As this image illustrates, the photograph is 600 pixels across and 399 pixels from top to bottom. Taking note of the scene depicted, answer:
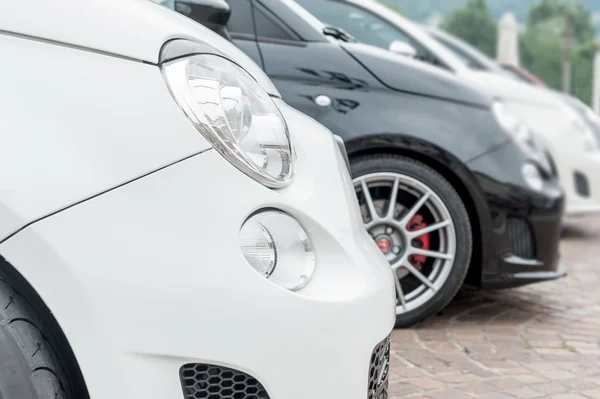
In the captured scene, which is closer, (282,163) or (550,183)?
(282,163)

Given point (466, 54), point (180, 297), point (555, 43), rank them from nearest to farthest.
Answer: point (180, 297) < point (466, 54) < point (555, 43)

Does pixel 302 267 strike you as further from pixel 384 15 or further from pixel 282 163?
pixel 384 15

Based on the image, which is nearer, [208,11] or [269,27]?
A: [208,11]

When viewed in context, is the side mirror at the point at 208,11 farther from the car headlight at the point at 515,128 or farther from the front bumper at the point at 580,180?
the front bumper at the point at 580,180

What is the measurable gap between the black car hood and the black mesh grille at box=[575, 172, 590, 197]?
3.24m

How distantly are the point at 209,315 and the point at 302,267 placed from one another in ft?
0.80

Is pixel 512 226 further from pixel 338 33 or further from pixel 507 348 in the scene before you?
pixel 338 33

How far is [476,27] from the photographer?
119m

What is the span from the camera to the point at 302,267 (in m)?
1.81

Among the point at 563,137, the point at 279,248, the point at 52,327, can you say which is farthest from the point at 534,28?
the point at 52,327

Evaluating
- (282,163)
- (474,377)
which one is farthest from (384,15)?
(282,163)

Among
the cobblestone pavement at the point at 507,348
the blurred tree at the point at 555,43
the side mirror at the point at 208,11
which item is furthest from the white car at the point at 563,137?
the blurred tree at the point at 555,43

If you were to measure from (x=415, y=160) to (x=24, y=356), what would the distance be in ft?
8.35

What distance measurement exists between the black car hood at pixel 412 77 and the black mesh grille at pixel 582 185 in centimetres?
324
